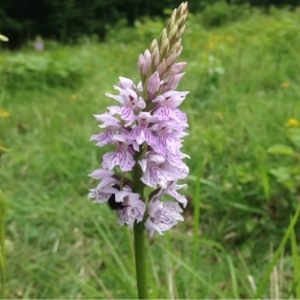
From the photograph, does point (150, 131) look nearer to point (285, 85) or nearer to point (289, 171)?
point (289, 171)

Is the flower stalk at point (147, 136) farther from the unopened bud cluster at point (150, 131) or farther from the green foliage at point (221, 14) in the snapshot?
the green foliage at point (221, 14)

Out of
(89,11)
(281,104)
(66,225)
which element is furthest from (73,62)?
(89,11)

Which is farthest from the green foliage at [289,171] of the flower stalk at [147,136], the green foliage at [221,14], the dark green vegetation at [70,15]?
the dark green vegetation at [70,15]

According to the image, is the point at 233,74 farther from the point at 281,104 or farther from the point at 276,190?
the point at 276,190

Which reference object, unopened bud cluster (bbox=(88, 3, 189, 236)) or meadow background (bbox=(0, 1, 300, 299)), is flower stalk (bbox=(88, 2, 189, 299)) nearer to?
unopened bud cluster (bbox=(88, 3, 189, 236))

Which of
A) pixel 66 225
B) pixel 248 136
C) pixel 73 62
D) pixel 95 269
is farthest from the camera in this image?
pixel 73 62

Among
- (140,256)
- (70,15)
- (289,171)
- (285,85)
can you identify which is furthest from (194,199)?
(70,15)

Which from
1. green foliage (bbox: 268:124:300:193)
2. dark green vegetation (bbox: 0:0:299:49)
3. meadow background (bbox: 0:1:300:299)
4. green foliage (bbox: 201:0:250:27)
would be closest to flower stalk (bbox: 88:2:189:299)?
meadow background (bbox: 0:1:300:299)
